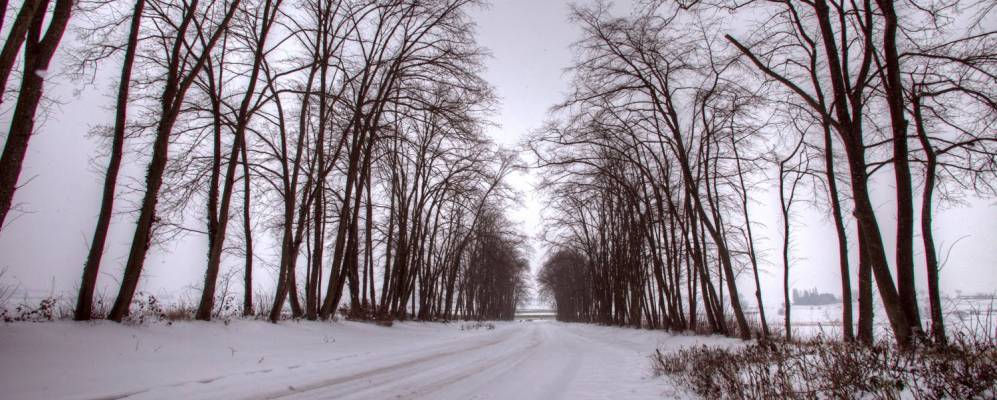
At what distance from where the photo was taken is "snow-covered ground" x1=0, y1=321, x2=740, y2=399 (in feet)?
15.7

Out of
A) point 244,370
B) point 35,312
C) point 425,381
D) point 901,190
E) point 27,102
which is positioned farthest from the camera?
point 901,190

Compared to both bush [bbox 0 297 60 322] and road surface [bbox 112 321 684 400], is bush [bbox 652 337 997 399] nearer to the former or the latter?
road surface [bbox 112 321 684 400]

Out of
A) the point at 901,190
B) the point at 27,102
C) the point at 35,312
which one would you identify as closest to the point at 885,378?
the point at 901,190

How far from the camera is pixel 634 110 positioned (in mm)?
13875

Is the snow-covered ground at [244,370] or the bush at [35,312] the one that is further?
the bush at [35,312]

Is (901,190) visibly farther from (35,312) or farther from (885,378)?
(35,312)

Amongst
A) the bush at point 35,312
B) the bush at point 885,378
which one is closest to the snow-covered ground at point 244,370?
the bush at point 35,312

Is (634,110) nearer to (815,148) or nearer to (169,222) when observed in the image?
(815,148)

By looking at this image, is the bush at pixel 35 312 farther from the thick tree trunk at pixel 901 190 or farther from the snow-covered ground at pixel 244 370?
the thick tree trunk at pixel 901 190

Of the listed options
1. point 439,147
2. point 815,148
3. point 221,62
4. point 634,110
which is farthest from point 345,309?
point 815,148

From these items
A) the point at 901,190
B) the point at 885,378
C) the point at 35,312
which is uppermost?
the point at 901,190

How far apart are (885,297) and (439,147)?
17.4 metres

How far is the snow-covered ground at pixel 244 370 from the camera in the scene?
478cm

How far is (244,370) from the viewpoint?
20.6 feet
